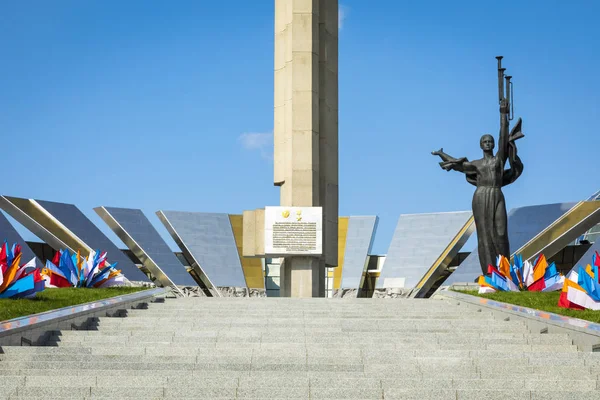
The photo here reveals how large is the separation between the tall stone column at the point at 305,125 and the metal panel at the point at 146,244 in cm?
456

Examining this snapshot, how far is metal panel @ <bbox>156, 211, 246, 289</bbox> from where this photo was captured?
22.7 metres

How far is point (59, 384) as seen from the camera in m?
5.89

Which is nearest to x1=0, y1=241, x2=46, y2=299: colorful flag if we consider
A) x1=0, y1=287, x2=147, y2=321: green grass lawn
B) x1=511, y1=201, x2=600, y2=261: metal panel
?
x1=0, y1=287, x2=147, y2=321: green grass lawn

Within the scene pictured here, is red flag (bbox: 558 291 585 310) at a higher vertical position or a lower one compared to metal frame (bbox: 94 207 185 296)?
lower

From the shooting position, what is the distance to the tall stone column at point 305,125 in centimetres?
1833

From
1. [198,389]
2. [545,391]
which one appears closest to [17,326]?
[198,389]

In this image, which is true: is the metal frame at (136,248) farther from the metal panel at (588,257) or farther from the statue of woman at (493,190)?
the metal panel at (588,257)

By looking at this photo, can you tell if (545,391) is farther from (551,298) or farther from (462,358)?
(551,298)

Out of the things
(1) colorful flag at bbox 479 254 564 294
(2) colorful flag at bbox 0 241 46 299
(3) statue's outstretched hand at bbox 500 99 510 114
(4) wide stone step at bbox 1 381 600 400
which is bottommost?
(4) wide stone step at bbox 1 381 600 400

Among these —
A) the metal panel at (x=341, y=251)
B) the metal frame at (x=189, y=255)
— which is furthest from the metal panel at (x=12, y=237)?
the metal panel at (x=341, y=251)

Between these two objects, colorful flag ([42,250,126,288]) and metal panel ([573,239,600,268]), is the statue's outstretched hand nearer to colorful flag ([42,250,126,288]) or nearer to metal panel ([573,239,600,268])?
metal panel ([573,239,600,268])

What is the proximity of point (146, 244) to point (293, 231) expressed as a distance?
6852 millimetres

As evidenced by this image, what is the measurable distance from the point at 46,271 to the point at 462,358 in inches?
361

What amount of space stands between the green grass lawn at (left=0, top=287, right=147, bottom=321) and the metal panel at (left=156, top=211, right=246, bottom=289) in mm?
8974
